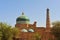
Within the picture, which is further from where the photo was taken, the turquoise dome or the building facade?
the turquoise dome

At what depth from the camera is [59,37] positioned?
46188 mm

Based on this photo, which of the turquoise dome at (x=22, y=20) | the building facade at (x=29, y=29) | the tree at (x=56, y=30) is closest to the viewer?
the tree at (x=56, y=30)

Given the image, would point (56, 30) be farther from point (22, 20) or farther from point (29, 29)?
point (22, 20)

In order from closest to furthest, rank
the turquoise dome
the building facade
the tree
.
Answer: the tree, the building facade, the turquoise dome

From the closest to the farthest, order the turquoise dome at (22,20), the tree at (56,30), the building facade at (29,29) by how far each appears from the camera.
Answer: the tree at (56,30) < the building facade at (29,29) < the turquoise dome at (22,20)

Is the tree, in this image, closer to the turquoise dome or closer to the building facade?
the building facade

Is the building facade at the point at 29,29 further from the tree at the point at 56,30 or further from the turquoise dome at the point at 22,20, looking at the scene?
the tree at the point at 56,30

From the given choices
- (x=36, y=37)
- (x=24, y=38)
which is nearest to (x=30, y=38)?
(x=24, y=38)

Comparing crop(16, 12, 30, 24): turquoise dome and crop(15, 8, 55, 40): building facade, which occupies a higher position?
crop(16, 12, 30, 24): turquoise dome

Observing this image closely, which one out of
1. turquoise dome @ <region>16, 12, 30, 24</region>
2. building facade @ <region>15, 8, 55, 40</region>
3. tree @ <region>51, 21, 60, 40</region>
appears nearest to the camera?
tree @ <region>51, 21, 60, 40</region>

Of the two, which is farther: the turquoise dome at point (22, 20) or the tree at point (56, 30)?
the turquoise dome at point (22, 20)

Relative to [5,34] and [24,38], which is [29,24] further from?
[5,34]

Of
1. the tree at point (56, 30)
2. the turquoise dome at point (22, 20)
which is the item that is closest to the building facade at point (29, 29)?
the turquoise dome at point (22, 20)

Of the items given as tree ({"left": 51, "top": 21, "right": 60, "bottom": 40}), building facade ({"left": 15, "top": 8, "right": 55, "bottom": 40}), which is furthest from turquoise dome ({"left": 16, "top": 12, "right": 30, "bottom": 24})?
tree ({"left": 51, "top": 21, "right": 60, "bottom": 40})
